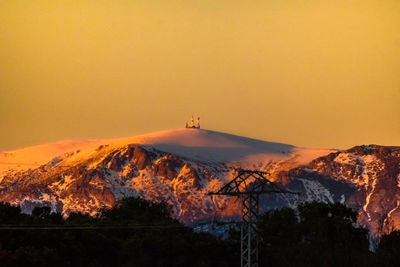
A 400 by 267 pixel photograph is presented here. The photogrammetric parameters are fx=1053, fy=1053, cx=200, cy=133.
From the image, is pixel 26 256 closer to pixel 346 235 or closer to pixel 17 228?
pixel 17 228

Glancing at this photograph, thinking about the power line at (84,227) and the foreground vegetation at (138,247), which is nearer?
the foreground vegetation at (138,247)

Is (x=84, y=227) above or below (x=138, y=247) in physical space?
above

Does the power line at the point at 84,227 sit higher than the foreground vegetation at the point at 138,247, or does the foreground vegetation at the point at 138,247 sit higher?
the power line at the point at 84,227

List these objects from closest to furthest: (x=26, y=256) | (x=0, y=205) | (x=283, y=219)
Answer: (x=26, y=256)
(x=0, y=205)
(x=283, y=219)

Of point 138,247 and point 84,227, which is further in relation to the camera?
point 84,227

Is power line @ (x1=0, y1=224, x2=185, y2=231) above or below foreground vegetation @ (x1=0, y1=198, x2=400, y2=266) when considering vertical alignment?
above

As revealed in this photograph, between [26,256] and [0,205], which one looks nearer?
[26,256]

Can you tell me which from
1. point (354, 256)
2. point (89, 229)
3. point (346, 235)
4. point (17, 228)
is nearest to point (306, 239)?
point (346, 235)

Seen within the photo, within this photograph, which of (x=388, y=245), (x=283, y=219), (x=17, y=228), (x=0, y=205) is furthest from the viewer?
(x=283, y=219)

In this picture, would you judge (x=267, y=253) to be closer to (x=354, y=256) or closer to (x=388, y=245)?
(x=354, y=256)

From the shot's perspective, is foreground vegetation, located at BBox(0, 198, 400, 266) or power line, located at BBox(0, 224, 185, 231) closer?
foreground vegetation, located at BBox(0, 198, 400, 266)
